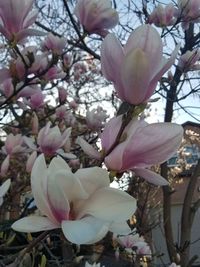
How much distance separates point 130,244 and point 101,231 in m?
1.52

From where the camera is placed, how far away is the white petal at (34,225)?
594 millimetres

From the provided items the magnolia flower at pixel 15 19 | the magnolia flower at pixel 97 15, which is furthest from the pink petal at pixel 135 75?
the magnolia flower at pixel 97 15

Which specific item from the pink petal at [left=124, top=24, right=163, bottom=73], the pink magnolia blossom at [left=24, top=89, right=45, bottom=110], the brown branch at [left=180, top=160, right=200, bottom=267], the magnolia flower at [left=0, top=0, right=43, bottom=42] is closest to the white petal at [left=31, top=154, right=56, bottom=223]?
the pink petal at [left=124, top=24, right=163, bottom=73]

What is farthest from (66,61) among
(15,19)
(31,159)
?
(15,19)

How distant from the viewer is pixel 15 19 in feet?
3.38

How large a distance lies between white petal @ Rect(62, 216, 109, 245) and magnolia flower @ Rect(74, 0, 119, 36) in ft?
2.40

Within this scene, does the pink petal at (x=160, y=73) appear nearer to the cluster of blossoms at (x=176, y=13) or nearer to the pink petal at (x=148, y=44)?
the pink petal at (x=148, y=44)

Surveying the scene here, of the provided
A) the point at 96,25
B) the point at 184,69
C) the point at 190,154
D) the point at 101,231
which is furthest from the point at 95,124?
the point at 190,154

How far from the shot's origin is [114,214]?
577 mm

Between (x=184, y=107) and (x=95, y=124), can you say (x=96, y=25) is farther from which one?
(x=184, y=107)

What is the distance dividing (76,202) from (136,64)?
7.7 inches

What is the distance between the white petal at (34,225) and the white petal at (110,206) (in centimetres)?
4

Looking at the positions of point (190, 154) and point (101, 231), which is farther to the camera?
point (190, 154)

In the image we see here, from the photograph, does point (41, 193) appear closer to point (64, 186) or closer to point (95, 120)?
point (64, 186)
